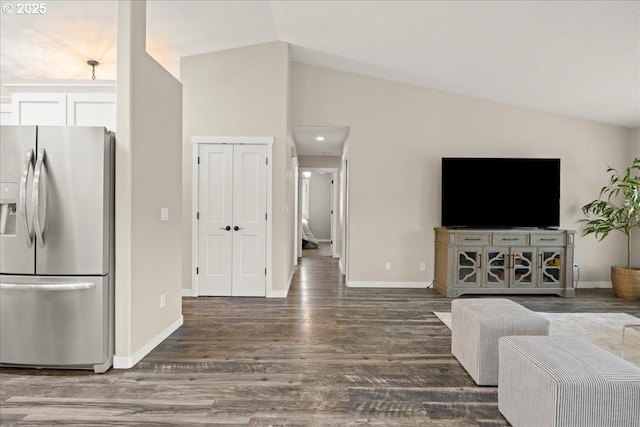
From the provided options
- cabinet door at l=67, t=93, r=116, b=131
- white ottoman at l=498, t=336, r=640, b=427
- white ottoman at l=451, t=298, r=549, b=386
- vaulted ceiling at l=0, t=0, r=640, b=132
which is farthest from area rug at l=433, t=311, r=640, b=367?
cabinet door at l=67, t=93, r=116, b=131

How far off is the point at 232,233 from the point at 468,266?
3143 millimetres

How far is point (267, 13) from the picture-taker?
4.25m

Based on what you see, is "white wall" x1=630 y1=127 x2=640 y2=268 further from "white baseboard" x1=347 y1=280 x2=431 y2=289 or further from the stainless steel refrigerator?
the stainless steel refrigerator

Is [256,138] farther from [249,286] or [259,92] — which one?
[249,286]

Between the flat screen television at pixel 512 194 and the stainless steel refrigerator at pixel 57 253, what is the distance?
4.42 meters

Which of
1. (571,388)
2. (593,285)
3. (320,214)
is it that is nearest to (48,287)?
(571,388)

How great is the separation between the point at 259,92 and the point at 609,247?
550cm

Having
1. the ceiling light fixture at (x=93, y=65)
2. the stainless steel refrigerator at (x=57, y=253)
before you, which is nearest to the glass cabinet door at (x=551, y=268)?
the stainless steel refrigerator at (x=57, y=253)

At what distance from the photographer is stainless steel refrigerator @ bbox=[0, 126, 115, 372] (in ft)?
8.79

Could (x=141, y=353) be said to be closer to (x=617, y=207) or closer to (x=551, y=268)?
(x=551, y=268)

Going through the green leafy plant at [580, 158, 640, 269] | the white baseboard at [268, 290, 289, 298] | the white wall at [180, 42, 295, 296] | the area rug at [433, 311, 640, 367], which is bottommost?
the area rug at [433, 311, 640, 367]

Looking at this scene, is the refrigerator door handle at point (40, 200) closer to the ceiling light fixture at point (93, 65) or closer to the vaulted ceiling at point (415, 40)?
the vaulted ceiling at point (415, 40)

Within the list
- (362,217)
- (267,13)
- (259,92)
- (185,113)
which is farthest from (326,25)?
(362,217)

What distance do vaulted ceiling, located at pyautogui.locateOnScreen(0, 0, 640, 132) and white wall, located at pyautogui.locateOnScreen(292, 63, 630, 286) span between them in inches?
11.3
